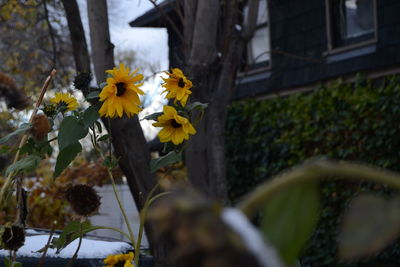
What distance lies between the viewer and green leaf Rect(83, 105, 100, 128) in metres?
1.48

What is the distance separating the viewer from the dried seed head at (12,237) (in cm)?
105

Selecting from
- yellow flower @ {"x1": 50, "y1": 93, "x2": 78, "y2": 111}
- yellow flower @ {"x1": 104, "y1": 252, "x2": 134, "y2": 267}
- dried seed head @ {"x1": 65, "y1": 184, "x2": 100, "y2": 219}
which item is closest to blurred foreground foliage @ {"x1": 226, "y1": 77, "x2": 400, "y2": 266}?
yellow flower @ {"x1": 50, "y1": 93, "x2": 78, "y2": 111}

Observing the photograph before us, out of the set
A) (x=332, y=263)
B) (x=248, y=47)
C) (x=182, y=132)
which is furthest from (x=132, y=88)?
(x=248, y=47)

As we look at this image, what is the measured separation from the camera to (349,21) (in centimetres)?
863

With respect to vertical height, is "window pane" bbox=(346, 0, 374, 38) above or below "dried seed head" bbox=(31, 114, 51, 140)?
above

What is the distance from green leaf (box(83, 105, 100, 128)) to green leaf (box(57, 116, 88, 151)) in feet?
0.05

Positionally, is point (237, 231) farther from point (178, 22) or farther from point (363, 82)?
point (178, 22)

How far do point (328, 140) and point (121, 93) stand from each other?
540 centimetres

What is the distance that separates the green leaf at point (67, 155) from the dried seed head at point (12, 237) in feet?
1.34

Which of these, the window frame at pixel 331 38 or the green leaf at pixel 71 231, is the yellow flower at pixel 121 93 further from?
the window frame at pixel 331 38

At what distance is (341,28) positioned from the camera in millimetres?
8664

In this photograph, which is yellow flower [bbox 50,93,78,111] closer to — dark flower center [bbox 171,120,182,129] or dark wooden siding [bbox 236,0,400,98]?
dark flower center [bbox 171,120,182,129]

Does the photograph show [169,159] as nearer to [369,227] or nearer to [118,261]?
[118,261]

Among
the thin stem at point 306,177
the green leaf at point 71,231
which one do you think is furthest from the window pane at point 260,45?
the thin stem at point 306,177
